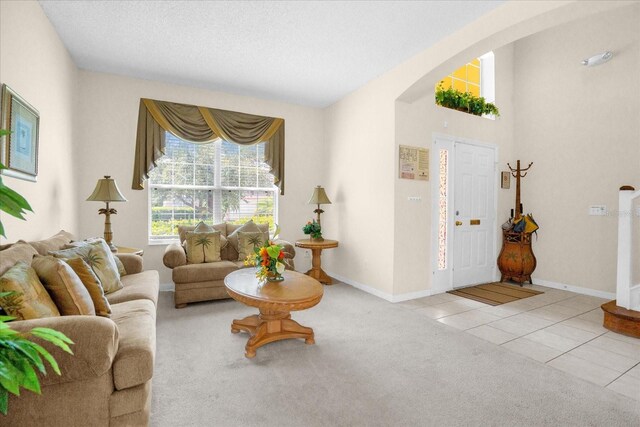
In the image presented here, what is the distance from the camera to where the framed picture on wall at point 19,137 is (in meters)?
2.25

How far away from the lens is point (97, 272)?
2.52 metres

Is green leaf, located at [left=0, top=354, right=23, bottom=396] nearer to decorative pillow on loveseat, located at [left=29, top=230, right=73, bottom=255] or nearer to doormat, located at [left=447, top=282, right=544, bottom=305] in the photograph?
decorative pillow on loveseat, located at [left=29, top=230, right=73, bottom=255]

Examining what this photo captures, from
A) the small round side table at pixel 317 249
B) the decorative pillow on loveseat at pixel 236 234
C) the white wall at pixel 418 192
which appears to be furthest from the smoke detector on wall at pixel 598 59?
the decorative pillow on loveseat at pixel 236 234

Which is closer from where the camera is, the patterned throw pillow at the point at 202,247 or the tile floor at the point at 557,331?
the tile floor at the point at 557,331

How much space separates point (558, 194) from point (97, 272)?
18.9 ft

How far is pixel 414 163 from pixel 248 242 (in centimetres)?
244

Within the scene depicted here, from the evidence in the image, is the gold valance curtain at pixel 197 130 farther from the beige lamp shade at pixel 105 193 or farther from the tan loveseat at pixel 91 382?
the tan loveseat at pixel 91 382

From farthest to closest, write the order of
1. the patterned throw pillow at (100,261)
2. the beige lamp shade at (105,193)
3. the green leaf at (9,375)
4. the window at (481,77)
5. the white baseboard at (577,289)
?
the window at (481,77)
the white baseboard at (577,289)
the beige lamp shade at (105,193)
the patterned throw pillow at (100,261)
the green leaf at (9,375)

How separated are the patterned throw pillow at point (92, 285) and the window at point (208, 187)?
2.61 meters

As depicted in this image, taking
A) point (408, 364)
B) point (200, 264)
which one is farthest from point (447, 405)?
point (200, 264)

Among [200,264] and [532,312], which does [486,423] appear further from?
[200,264]

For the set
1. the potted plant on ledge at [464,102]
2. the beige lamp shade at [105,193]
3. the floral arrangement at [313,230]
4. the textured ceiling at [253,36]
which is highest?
the textured ceiling at [253,36]

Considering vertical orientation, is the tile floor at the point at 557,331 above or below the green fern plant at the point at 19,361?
below

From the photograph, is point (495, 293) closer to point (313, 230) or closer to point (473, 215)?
point (473, 215)
